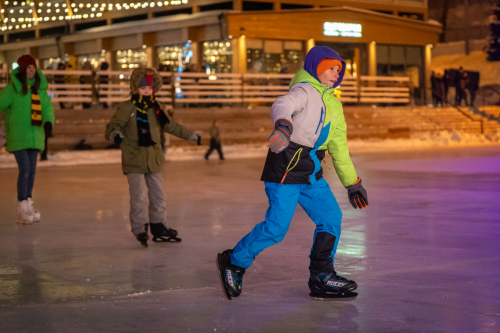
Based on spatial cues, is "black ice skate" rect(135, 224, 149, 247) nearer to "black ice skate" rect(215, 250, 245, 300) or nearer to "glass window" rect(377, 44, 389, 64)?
"black ice skate" rect(215, 250, 245, 300)

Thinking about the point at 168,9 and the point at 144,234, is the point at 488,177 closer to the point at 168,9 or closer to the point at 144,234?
the point at 144,234

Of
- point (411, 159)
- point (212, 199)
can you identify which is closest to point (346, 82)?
point (411, 159)

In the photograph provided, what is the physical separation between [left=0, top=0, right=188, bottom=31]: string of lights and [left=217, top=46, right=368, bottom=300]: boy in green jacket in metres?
29.5

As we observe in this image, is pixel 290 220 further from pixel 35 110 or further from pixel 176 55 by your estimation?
pixel 176 55

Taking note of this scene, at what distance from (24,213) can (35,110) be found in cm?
114

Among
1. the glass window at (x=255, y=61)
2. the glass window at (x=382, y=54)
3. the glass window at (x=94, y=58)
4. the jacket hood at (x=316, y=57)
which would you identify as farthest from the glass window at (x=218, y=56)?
the jacket hood at (x=316, y=57)

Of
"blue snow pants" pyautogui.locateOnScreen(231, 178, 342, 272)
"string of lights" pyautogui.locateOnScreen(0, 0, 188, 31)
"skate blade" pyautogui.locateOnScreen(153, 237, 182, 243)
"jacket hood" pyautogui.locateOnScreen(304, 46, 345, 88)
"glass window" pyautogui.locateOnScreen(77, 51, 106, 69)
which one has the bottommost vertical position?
"skate blade" pyautogui.locateOnScreen(153, 237, 182, 243)

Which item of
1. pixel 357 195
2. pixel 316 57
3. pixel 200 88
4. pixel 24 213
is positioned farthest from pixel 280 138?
pixel 200 88

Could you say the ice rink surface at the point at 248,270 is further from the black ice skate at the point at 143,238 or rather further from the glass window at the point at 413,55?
the glass window at the point at 413,55

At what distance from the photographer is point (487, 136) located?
93.4 feet

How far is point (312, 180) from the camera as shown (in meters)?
4.66

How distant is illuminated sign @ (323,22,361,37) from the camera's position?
33656mm

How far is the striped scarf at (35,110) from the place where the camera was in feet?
26.5

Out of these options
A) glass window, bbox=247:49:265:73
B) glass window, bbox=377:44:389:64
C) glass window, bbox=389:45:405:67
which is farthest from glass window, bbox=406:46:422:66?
glass window, bbox=247:49:265:73
